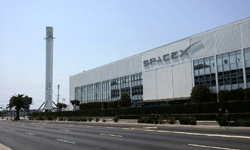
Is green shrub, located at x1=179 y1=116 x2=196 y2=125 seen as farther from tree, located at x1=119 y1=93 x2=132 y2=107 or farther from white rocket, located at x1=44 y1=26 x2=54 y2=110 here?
white rocket, located at x1=44 y1=26 x2=54 y2=110

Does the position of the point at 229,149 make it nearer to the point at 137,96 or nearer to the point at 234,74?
the point at 234,74

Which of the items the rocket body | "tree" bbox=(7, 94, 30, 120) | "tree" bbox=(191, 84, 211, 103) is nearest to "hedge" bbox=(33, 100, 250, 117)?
"tree" bbox=(191, 84, 211, 103)

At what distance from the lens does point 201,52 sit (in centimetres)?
5512

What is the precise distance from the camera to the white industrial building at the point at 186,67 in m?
48.3

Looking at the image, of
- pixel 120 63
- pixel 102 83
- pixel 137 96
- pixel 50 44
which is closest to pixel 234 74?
pixel 137 96

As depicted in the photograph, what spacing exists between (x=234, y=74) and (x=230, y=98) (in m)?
6.52

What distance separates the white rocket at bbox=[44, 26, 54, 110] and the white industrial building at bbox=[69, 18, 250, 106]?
120 ft

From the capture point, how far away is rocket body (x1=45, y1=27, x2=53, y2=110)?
364ft

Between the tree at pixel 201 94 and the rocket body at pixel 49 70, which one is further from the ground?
the rocket body at pixel 49 70

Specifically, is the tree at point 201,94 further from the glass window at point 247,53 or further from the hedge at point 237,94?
the glass window at point 247,53

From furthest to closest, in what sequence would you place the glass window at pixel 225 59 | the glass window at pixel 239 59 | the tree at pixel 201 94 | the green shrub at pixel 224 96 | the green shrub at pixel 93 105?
the green shrub at pixel 93 105 → the glass window at pixel 225 59 → the tree at pixel 201 94 → the glass window at pixel 239 59 → the green shrub at pixel 224 96

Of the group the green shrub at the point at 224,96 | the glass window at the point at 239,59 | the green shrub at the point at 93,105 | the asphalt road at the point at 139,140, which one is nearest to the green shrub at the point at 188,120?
the asphalt road at the point at 139,140

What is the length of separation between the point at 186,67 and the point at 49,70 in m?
70.2

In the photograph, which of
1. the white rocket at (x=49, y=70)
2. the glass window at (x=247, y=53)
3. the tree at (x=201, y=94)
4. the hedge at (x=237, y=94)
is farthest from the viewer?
the white rocket at (x=49, y=70)
